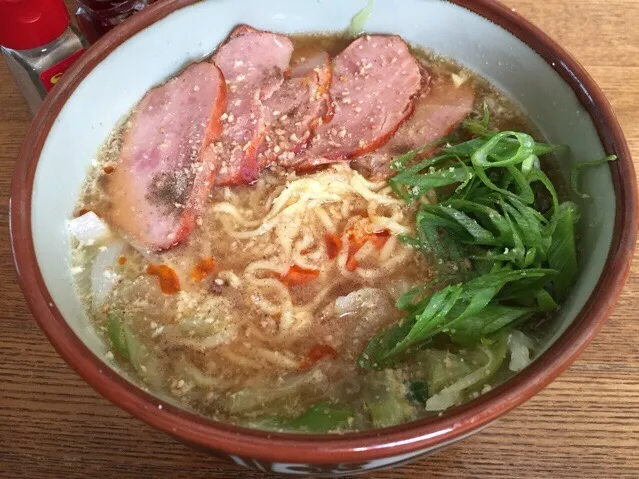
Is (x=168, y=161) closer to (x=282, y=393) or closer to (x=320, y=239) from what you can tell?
(x=320, y=239)

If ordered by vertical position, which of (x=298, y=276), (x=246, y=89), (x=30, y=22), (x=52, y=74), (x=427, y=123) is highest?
(x=30, y=22)

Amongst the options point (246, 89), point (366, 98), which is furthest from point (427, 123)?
point (246, 89)

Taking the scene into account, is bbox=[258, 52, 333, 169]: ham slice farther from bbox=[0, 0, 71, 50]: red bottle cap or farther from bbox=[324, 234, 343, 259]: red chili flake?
bbox=[0, 0, 71, 50]: red bottle cap

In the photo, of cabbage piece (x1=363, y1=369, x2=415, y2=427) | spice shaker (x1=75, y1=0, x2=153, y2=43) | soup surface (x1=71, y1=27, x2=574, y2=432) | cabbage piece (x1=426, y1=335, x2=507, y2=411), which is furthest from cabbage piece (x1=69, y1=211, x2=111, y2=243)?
cabbage piece (x1=426, y1=335, x2=507, y2=411)

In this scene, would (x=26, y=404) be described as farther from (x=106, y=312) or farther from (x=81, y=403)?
(x=106, y=312)

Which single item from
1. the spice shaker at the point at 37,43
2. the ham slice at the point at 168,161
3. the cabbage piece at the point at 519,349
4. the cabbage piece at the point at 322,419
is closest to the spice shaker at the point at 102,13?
the spice shaker at the point at 37,43

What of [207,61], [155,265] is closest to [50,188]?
[155,265]

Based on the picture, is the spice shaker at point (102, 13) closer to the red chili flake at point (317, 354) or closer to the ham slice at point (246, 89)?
the ham slice at point (246, 89)
